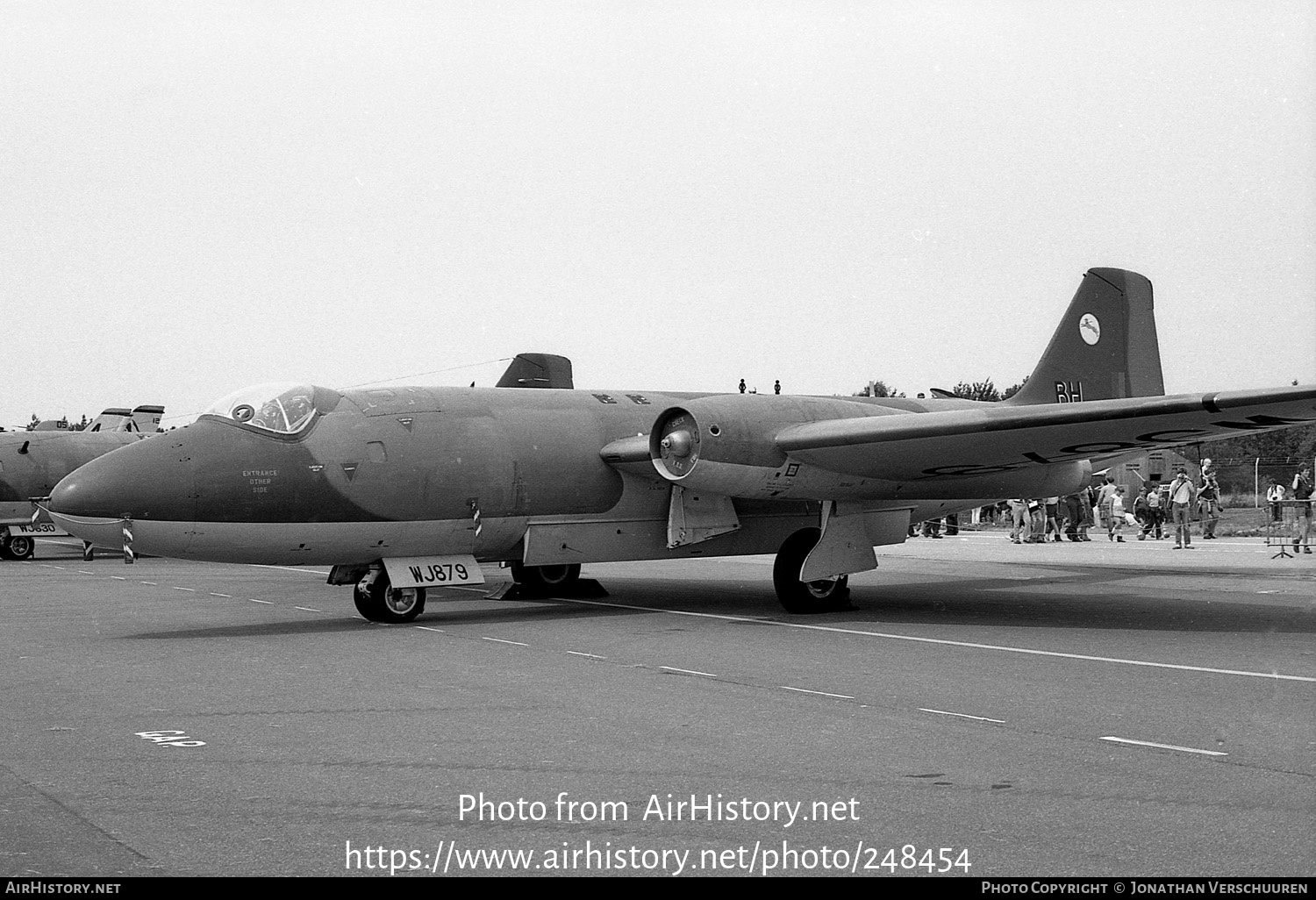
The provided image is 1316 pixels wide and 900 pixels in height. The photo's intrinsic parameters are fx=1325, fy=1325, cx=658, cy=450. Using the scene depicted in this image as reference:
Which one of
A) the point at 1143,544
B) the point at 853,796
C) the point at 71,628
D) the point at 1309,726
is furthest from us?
the point at 1143,544

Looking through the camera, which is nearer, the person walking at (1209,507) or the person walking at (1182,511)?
the person walking at (1182,511)

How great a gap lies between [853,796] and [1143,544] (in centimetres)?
2560

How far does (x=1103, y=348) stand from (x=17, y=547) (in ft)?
86.3

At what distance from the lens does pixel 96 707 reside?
9.09 m

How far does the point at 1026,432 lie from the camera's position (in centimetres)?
1420

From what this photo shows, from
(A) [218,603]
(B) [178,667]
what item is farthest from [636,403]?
(B) [178,667]

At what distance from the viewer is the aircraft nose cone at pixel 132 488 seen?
516 inches

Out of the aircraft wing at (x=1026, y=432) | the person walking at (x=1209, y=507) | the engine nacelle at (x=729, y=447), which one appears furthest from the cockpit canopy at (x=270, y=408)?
the person walking at (x=1209, y=507)

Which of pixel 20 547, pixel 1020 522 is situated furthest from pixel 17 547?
pixel 1020 522

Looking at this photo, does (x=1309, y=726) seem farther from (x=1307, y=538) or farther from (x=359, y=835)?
(x=1307, y=538)

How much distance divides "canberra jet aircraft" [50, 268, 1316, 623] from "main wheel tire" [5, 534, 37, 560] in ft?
67.8

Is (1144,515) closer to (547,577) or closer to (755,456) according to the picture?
(547,577)

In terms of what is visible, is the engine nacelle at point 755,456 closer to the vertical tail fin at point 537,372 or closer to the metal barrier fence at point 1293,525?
the vertical tail fin at point 537,372

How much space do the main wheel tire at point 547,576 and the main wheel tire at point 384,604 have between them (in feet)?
11.0
